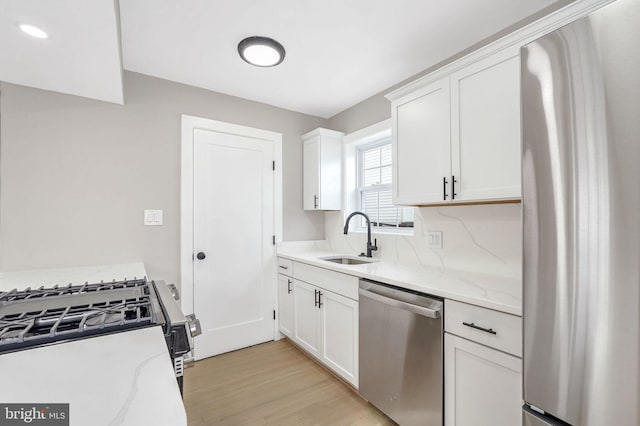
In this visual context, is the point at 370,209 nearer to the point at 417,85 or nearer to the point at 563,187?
the point at 417,85

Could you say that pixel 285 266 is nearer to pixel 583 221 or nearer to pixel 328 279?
pixel 328 279

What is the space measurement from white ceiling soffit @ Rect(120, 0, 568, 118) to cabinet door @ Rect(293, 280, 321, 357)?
1.79m

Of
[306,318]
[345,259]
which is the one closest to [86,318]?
[306,318]

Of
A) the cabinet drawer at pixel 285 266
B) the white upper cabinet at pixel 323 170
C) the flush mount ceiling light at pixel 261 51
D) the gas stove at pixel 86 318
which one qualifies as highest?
the flush mount ceiling light at pixel 261 51

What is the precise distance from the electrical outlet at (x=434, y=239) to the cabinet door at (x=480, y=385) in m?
0.84

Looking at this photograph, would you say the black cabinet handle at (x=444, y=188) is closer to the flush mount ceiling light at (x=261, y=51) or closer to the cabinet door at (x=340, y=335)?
the cabinet door at (x=340, y=335)

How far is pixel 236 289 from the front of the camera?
2.74 m

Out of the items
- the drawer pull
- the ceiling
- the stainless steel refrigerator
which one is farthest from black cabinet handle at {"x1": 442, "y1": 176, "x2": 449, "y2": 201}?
the ceiling

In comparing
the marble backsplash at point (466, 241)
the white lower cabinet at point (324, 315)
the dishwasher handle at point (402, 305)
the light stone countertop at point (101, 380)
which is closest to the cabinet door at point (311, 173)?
the white lower cabinet at point (324, 315)

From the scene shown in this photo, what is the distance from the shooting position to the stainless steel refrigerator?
2.25ft

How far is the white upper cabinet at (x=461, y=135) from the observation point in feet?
4.79

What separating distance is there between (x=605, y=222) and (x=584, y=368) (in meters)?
0.38

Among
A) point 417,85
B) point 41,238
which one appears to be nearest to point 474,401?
point 417,85

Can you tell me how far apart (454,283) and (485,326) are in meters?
0.34
